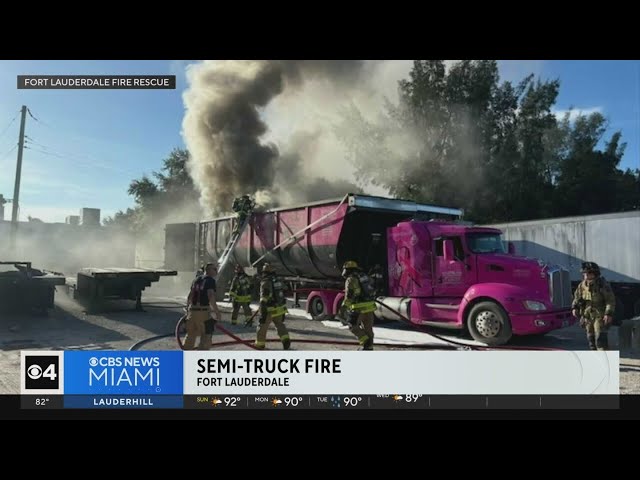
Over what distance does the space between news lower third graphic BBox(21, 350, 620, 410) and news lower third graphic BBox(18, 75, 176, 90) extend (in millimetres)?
3113

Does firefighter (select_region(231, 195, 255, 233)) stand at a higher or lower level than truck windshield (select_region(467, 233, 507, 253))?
higher

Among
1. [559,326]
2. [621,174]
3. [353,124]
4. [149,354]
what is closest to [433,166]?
[353,124]

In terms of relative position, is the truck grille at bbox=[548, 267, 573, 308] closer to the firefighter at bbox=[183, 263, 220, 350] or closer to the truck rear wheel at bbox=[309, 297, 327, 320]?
the truck rear wheel at bbox=[309, 297, 327, 320]

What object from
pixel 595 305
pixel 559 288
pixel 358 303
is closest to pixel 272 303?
pixel 358 303

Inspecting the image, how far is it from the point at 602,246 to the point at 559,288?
17.4 feet

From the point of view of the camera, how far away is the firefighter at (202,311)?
6430 millimetres

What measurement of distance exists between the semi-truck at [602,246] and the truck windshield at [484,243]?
4081mm

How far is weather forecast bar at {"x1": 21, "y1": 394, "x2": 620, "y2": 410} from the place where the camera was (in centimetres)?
455

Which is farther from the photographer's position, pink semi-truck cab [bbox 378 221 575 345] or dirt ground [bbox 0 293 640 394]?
pink semi-truck cab [bbox 378 221 575 345]

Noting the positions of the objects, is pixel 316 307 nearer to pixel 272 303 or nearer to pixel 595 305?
pixel 272 303

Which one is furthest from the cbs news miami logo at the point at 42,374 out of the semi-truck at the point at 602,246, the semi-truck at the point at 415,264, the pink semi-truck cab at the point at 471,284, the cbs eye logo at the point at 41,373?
the semi-truck at the point at 602,246

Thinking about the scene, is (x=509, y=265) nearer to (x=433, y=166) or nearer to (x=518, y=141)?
(x=433, y=166)

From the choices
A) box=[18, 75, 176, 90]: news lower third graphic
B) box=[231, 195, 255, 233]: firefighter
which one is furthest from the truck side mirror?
box=[231, 195, 255, 233]: firefighter

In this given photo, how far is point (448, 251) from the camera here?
906 centimetres
